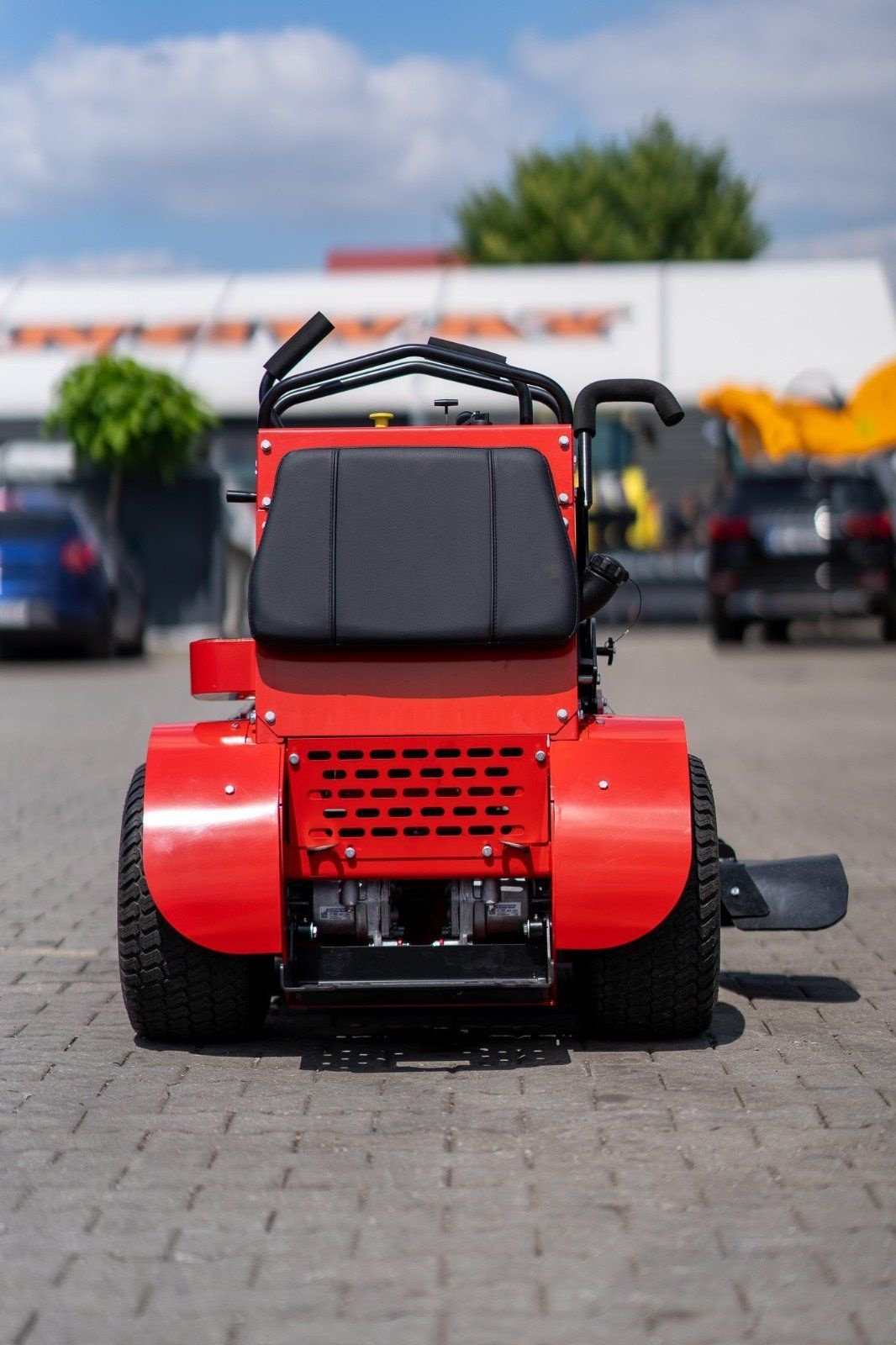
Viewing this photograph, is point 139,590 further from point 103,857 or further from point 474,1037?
point 474,1037

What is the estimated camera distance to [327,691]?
223 inches

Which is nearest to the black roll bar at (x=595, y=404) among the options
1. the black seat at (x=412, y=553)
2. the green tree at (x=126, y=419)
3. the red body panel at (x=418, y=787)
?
the red body panel at (x=418, y=787)

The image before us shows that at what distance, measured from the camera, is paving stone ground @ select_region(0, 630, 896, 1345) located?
3654 millimetres

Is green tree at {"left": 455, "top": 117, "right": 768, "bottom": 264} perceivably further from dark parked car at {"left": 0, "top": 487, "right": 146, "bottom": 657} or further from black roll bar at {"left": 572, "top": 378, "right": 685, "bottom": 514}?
black roll bar at {"left": 572, "top": 378, "right": 685, "bottom": 514}

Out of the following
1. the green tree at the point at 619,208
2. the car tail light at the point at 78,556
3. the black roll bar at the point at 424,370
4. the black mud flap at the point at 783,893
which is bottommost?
the black mud flap at the point at 783,893

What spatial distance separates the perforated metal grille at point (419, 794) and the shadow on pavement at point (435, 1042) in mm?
542

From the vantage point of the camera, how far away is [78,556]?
22.1 m

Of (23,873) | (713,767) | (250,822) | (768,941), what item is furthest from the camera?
(713,767)

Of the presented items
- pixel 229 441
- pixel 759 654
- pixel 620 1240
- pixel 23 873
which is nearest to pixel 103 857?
pixel 23 873

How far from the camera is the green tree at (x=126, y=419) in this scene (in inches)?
1107

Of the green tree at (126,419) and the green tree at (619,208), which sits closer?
the green tree at (126,419)

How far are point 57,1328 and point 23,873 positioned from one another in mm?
5614

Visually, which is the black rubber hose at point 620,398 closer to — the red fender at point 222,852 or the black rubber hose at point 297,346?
the black rubber hose at point 297,346

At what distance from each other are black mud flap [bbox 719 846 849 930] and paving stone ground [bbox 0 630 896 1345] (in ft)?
0.85
